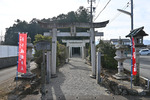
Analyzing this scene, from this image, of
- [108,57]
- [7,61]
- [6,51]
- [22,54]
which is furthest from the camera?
[6,51]

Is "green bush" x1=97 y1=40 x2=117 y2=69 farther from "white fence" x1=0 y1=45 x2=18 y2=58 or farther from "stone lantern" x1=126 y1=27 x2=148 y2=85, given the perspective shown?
"white fence" x1=0 y1=45 x2=18 y2=58

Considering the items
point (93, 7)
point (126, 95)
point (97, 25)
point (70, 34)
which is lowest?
point (126, 95)

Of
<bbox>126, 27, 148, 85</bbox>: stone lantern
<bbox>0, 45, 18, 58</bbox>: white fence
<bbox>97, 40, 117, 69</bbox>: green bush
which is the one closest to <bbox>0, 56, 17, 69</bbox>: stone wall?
<bbox>0, 45, 18, 58</bbox>: white fence

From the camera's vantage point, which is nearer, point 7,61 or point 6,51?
point 7,61

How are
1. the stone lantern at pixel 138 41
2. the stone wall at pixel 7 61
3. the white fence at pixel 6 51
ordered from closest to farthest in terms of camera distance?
1. the stone lantern at pixel 138 41
2. the stone wall at pixel 7 61
3. the white fence at pixel 6 51

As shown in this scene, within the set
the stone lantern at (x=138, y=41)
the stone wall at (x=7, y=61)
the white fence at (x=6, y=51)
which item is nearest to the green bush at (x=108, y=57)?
the stone lantern at (x=138, y=41)

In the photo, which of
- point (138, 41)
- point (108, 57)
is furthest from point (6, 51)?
point (138, 41)

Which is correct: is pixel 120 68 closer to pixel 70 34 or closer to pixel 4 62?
pixel 70 34

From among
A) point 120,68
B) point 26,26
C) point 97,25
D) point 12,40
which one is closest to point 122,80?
point 120,68

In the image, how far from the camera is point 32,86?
225 inches

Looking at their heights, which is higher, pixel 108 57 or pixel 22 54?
pixel 22 54

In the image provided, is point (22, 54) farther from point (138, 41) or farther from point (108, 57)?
point (108, 57)

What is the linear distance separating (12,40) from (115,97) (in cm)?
3964

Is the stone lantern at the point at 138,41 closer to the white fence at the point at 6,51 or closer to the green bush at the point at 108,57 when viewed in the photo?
the green bush at the point at 108,57
